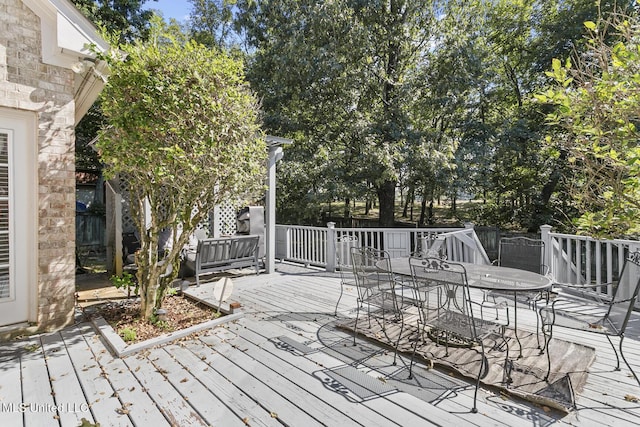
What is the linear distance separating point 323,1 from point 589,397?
455 inches

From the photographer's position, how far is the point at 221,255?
6301 millimetres

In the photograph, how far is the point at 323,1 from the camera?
10492 millimetres

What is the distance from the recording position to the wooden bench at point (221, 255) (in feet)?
19.7

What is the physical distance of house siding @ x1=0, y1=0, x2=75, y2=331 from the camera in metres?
3.50

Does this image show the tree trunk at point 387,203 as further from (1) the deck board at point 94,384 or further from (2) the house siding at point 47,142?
(1) the deck board at point 94,384

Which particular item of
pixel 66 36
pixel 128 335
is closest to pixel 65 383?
pixel 128 335

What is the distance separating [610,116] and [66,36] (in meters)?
5.35

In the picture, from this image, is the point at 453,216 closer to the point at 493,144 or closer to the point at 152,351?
the point at 493,144

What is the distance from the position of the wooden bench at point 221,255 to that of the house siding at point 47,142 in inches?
86.5

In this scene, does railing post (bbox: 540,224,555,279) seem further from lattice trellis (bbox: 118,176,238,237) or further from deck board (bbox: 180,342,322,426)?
lattice trellis (bbox: 118,176,238,237)

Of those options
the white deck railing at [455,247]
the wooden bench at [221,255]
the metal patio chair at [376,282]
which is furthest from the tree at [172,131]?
the white deck railing at [455,247]

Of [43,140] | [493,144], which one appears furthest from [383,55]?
[43,140]

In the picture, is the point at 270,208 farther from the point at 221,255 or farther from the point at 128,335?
the point at 128,335

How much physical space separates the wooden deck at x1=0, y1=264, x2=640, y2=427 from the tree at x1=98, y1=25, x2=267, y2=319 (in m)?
1.08
